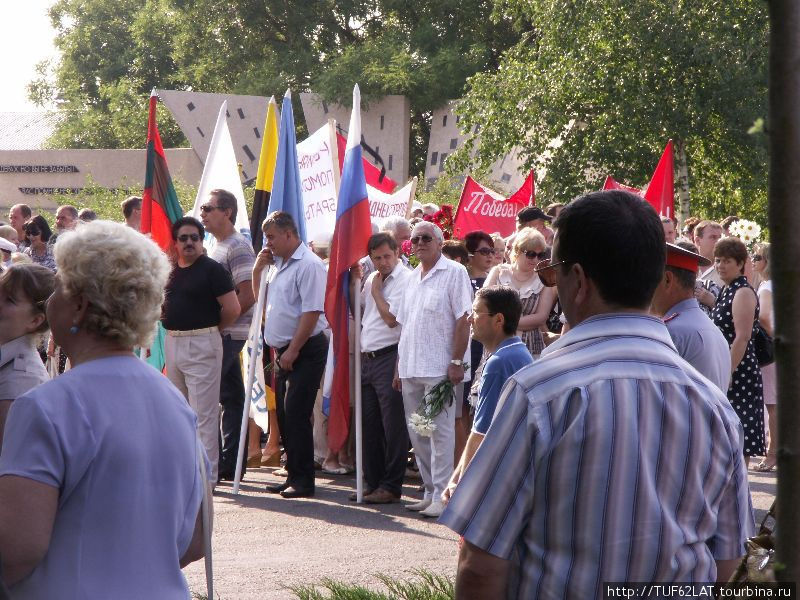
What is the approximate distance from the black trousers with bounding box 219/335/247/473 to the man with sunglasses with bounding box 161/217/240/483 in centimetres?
58

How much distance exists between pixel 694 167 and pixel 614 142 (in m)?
2.94

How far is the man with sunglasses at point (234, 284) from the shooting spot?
32.3ft

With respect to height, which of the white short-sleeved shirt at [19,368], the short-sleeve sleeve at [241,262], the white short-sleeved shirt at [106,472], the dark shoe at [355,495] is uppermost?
the short-sleeve sleeve at [241,262]

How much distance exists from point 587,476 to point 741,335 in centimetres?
650

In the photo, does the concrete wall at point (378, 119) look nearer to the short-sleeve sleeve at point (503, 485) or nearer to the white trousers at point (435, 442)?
the white trousers at point (435, 442)

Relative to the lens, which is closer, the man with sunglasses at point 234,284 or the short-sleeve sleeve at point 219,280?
the short-sleeve sleeve at point 219,280

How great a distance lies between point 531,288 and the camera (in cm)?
870

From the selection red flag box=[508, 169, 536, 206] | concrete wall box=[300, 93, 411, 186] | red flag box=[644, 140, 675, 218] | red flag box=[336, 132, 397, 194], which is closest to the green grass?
red flag box=[644, 140, 675, 218]

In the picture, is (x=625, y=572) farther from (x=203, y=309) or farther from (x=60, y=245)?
(x=203, y=309)

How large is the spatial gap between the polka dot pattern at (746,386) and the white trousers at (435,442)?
77.0 inches

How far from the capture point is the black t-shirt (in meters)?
9.05

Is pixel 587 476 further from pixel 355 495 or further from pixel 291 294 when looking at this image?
pixel 355 495

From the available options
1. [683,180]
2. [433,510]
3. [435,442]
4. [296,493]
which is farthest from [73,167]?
[433,510]

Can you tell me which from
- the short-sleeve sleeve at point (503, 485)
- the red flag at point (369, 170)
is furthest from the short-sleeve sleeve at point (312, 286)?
the short-sleeve sleeve at point (503, 485)
